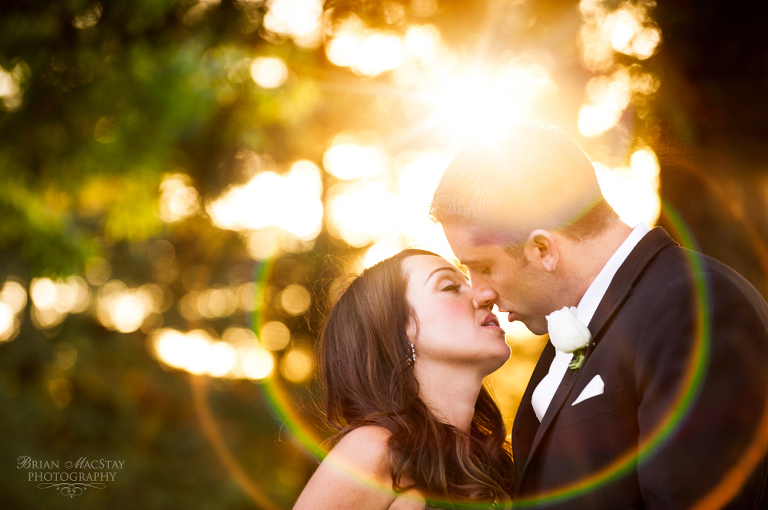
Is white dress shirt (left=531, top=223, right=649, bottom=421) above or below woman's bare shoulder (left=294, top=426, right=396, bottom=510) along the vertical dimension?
above

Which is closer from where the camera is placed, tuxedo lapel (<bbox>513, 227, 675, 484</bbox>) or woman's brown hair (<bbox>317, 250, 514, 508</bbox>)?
tuxedo lapel (<bbox>513, 227, 675, 484</bbox>)

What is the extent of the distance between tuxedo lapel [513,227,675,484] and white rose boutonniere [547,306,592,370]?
0.03 metres

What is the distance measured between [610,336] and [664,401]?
1.31ft

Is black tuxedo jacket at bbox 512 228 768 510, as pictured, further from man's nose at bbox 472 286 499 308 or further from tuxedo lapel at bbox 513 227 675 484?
man's nose at bbox 472 286 499 308

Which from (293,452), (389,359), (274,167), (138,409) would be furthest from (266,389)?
(389,359)

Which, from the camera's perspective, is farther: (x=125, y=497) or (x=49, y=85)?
(x=125, y=497)

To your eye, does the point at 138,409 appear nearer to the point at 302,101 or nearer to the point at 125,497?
the point at 125,497

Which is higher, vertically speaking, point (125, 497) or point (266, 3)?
point (266, 3)

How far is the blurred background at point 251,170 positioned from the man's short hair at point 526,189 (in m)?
0.30

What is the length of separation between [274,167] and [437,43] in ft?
16.3

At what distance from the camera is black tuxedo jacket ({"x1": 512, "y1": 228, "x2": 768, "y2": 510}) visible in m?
1.80

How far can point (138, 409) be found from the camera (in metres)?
13.2

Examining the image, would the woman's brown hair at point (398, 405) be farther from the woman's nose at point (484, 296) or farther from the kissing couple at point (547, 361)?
the woman's nose at point (484, 296)

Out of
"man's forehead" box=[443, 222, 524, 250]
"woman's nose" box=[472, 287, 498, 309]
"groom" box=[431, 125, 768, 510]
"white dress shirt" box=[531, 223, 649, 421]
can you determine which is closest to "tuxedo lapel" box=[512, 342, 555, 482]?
"groom" box=[431, 125, 768, 510]
